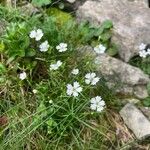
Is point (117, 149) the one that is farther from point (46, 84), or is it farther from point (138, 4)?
point (138, 4)

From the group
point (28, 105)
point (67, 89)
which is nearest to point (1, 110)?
point (28, 105)

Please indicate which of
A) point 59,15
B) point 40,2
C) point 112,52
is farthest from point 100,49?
point 40,2

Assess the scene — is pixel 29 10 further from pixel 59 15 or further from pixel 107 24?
pixel 107 24

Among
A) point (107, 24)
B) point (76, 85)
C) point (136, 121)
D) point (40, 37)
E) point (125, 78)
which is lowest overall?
point (136, 121)

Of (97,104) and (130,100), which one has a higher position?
(97,104)

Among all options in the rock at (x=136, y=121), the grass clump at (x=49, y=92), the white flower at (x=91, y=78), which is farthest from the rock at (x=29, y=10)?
the rock at (x=136, y=121)

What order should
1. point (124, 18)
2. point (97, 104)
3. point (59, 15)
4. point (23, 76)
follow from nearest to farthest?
1. point (97, 104)
2. point (23, 76)
3. point (124, 18)
4. point (59, 15)
